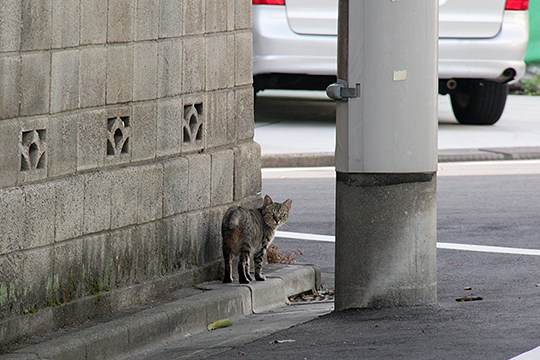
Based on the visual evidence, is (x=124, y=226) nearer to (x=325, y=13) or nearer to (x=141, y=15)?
(x=141, y=15)

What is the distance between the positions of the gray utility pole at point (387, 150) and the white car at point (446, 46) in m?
8.36

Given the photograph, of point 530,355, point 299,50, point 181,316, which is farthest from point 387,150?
point 299,50

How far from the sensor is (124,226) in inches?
321

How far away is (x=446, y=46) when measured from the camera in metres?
17.2

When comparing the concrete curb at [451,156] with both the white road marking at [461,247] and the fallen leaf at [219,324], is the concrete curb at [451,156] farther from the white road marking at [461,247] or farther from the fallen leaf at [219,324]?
the fallen leaf at [219,324]

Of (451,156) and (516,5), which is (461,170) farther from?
(516,5)

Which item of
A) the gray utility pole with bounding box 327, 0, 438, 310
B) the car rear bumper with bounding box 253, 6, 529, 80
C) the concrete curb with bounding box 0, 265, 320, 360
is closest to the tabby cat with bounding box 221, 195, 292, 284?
the concrete curb with bounding box 0, 265, 320, 360

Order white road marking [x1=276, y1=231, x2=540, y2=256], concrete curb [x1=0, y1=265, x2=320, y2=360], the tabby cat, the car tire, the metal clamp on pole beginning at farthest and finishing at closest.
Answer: the car tire
white road marking [x1=276, y1=231, x2=540, y2=256]
the tabby cat
the metal clamp on pole
concrete curb [x1=0, y1=265, x2=320, y2=360]

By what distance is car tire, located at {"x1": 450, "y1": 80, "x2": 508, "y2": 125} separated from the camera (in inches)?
720

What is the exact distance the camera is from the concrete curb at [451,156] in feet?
50.0

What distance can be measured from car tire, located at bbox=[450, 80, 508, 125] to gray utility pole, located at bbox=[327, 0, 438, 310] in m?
10.0

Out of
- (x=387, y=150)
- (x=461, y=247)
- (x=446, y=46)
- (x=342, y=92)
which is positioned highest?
(x=342, y=92)

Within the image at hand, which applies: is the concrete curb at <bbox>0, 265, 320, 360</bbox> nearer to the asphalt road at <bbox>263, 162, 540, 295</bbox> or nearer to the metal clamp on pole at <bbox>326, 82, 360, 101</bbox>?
the asphalt road at <bbox>263, 162, 540, 295</bbox>

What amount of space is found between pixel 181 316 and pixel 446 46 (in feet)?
31.9
